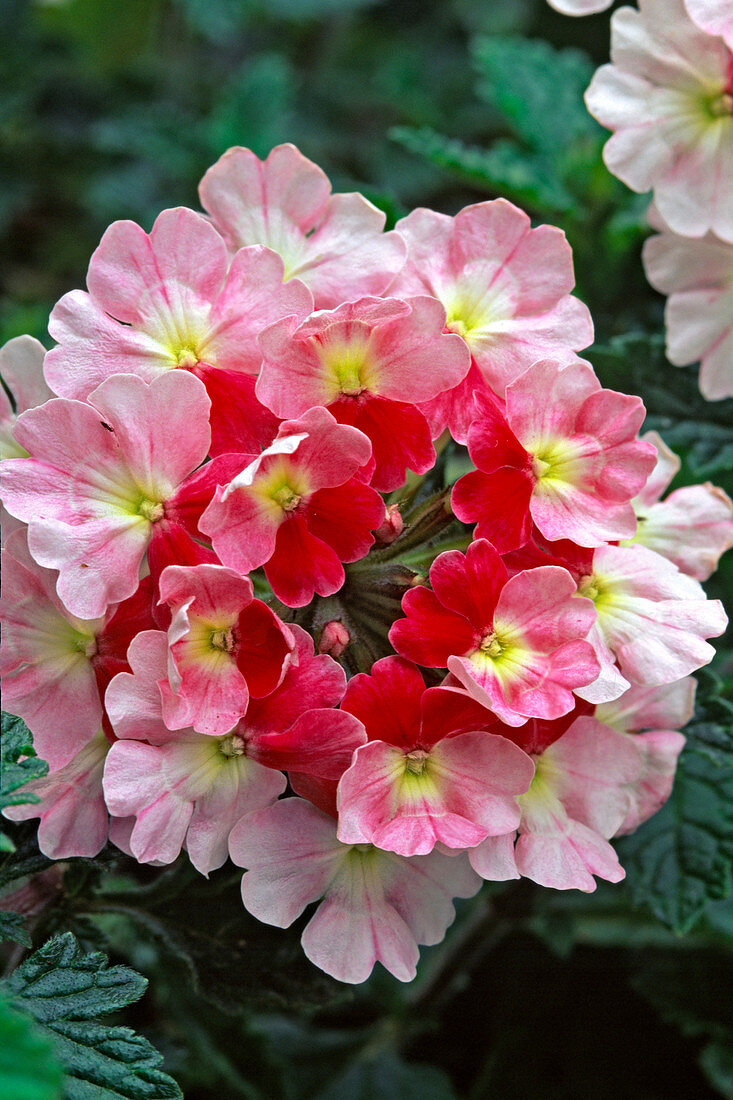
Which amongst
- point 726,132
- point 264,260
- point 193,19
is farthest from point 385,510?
point 193,19

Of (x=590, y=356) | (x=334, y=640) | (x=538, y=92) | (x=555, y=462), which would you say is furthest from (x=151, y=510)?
(x=538, y=92)

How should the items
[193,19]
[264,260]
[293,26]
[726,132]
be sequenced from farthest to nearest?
[293,26]
[193,19]
[726,132]
[264,260]

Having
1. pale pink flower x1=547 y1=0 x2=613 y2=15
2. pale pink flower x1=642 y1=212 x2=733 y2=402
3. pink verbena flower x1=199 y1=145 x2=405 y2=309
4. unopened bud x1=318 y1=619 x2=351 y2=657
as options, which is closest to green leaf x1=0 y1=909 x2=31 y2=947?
unopened bud x1=318 y1=619 x2=351 y2=657

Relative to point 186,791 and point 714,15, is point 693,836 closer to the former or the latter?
point 186,791

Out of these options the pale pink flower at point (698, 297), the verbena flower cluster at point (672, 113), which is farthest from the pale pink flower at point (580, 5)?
the pale pink flower at point (698, 297)

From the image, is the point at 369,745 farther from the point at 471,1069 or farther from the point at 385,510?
the point at 471,1069

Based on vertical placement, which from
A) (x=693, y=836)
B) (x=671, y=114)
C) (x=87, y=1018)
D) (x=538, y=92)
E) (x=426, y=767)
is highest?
(x=671, y=114)
